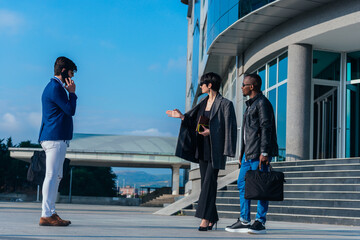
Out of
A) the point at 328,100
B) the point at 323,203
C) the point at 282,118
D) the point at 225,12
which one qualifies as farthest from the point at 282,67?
the point at 323,203

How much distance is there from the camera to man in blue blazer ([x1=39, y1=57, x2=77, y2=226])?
593cm

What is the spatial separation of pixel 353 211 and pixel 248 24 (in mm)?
9235

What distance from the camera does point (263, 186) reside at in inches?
227

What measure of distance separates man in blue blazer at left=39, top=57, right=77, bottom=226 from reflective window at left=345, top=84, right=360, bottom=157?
1271cm

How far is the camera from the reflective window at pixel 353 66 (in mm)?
16938

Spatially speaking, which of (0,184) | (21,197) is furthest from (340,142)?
(0,184)

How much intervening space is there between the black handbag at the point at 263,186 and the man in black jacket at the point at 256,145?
17 centimetres

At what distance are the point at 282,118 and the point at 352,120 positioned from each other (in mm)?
2318

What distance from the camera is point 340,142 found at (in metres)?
16.8

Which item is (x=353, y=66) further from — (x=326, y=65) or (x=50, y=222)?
(x=50, y=222)

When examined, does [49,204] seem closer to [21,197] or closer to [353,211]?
[353,211]

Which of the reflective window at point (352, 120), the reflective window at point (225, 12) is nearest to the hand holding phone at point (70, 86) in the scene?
the reflective window at point (225, 12)

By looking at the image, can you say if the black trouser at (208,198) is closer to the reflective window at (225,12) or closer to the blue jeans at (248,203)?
the blue jeans at (248,203)

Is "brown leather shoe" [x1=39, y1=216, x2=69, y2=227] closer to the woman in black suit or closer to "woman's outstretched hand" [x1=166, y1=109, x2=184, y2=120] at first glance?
the woman in black suit
